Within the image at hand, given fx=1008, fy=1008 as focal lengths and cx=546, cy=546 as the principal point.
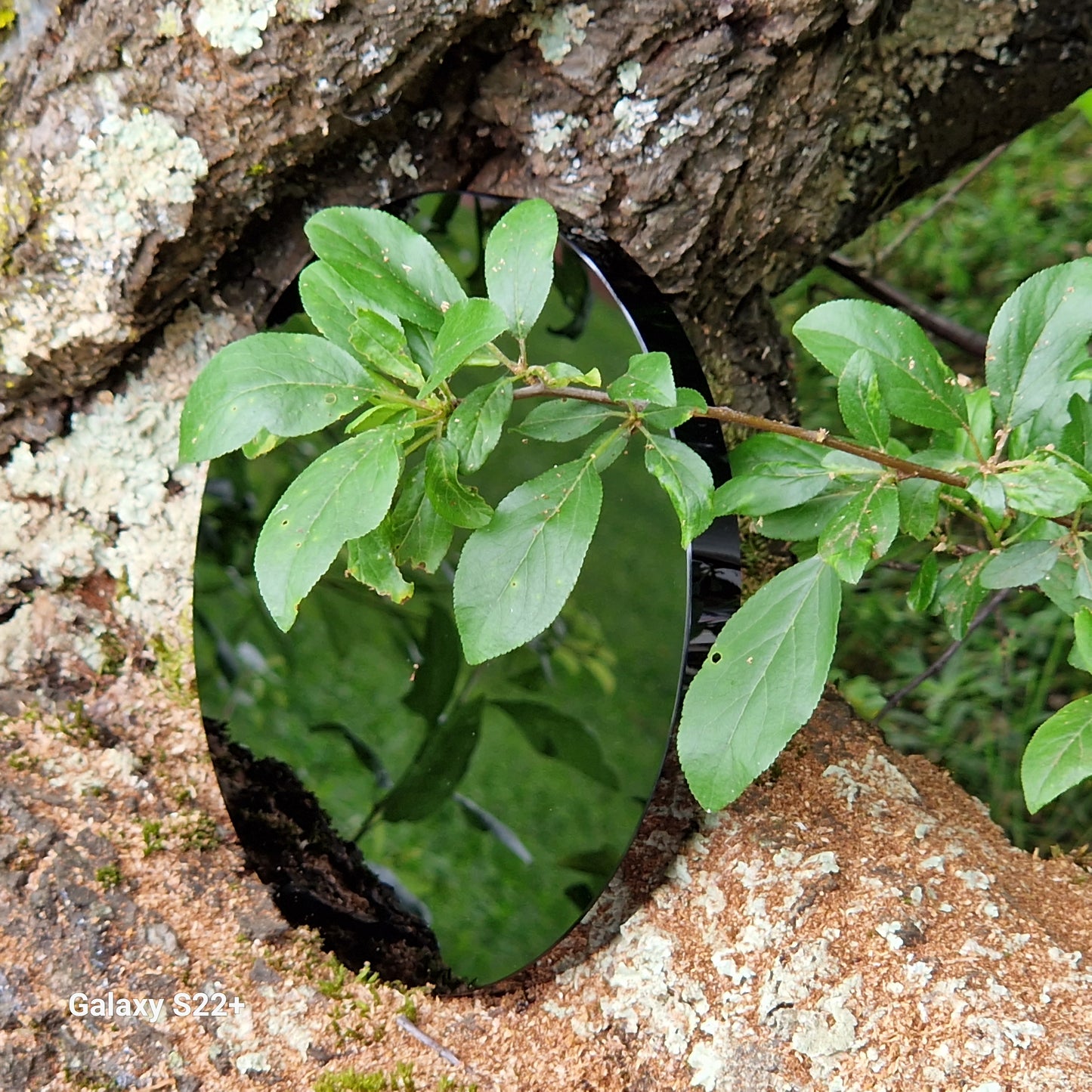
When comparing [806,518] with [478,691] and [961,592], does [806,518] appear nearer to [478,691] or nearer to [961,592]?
[961,592]

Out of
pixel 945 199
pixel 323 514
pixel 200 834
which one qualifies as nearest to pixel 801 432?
pixel 323 514

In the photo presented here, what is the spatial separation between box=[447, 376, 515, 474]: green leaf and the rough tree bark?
41 cm

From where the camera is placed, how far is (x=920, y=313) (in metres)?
1.83

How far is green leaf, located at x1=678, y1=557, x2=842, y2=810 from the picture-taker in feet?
2.86

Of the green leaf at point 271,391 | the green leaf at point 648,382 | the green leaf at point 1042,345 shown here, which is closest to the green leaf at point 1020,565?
the green leaf at point 1042,345

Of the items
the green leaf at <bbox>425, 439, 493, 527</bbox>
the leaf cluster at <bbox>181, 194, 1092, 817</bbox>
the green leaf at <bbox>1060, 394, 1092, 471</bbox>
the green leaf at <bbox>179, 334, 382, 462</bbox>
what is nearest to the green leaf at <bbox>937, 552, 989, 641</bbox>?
the leaf cluster at <bbox>181, 194, 1092, 817</bbox>

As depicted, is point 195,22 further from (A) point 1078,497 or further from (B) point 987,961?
(B) point 987,961

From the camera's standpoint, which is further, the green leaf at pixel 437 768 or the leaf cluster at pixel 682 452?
the green leaf at pixel 437 768

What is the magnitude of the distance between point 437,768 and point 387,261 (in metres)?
0.58

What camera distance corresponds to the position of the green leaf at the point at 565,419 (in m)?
0.91

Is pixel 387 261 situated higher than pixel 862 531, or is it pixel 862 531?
pixel 387 261

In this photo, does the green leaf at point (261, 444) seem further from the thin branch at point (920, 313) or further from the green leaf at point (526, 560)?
the thin branch at point (920, 313)

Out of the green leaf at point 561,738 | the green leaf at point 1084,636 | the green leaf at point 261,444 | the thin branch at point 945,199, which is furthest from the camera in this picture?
the thin branch at point 945,199

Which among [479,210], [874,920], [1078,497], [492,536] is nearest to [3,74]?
[479,210]
